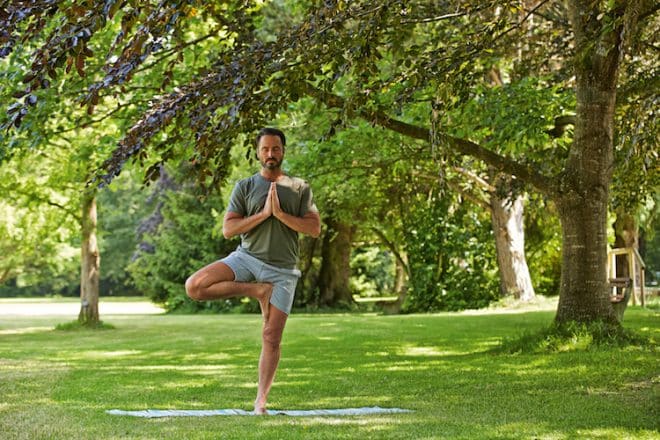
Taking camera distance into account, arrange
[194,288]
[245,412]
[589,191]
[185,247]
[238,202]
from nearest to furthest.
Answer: [194,288]
[238,202]
[245,412]
[589,191]
[185,247]

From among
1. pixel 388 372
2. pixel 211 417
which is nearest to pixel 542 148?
pixel 388 372

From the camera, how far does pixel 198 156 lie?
26.5ft

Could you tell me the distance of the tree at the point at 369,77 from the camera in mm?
5926

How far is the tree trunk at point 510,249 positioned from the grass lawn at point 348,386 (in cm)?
806

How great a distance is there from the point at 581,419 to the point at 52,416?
4222 mm

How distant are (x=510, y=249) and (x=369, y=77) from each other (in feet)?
53.4

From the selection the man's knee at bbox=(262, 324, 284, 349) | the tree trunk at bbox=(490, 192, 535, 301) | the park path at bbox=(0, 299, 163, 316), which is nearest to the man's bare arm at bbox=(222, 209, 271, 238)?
the man's knee at bbox=(262, 324, 284, 349)

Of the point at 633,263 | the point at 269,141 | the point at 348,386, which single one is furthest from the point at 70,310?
the point at 269,141

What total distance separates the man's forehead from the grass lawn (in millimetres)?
2158

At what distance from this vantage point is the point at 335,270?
105 ft

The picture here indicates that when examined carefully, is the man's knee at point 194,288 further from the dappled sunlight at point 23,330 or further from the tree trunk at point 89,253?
the dappled sunlight at point 23,330

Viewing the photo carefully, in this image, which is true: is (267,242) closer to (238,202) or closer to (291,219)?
(291,219)

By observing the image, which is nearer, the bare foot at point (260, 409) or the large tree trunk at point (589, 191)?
the bare foot at point (260, 409)

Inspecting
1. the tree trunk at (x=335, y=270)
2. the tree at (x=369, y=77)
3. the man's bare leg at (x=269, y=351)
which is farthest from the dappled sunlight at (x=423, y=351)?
the tree trunk at (x=335, y=270)
